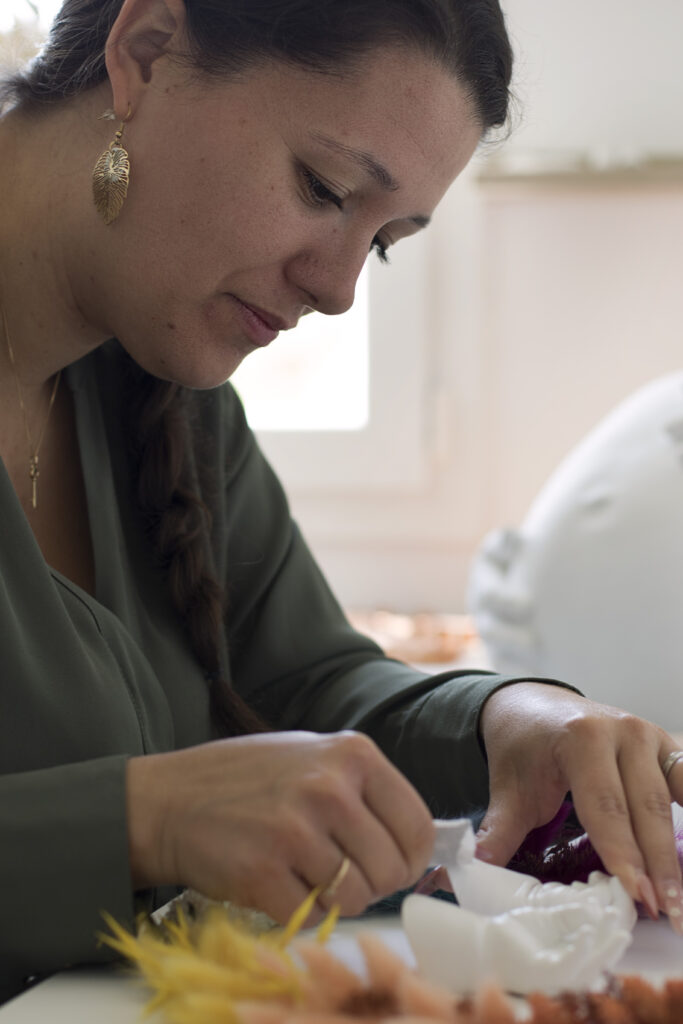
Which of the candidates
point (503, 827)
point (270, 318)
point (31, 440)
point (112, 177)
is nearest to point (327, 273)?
point (270, 318)

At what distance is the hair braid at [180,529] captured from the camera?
0.89 metres

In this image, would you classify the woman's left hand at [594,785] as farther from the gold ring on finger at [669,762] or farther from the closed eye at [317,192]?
the closed eye at [317,192]

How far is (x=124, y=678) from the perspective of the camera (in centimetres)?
78

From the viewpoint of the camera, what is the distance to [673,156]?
6.46ft

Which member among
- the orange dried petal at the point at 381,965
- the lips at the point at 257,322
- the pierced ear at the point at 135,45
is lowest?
the orange dried petal at the point at 381,965

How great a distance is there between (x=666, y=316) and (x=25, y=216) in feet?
4.82

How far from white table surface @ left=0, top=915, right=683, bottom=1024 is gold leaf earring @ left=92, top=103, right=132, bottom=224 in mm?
492

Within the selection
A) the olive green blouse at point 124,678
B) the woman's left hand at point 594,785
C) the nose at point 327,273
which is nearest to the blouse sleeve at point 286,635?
the olive green blouse at point 124,678

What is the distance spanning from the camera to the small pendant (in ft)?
2.83

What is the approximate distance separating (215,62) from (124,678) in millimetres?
418

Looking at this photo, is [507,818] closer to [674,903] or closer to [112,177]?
[674,903]

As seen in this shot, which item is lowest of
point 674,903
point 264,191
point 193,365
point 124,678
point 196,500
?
point 674,903

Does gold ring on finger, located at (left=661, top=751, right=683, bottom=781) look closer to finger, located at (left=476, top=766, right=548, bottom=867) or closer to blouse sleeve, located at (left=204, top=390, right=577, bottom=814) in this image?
finger, located at (left=476, top=766, right=548, bottom=867)

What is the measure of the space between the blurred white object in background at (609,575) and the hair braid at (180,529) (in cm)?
56
